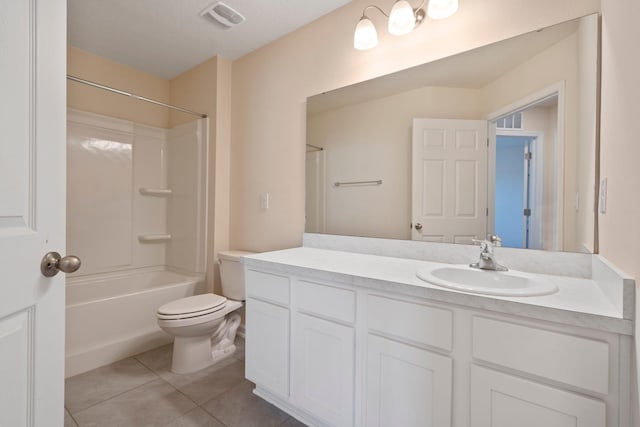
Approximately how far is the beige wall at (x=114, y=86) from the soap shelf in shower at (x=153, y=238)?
3.70ft

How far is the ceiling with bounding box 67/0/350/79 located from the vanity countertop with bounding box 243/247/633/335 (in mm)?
1605

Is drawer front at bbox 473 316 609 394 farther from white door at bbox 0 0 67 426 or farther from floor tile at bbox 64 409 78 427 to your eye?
floor tile at bbox 64 409 78 427

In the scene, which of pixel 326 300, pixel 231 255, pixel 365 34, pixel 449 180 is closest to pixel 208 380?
pixel 231 255

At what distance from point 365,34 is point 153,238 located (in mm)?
2562

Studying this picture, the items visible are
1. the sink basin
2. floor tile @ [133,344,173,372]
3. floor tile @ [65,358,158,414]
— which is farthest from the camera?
floor tile @ [133,344,173,372]

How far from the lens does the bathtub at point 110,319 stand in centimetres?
186

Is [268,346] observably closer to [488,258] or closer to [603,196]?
[488,258]

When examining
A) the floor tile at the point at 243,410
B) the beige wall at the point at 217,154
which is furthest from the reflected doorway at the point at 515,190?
the beige wall at the point at 217,154

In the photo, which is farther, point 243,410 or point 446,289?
point 243,410

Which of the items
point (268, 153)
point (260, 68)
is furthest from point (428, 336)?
point (260, 68)

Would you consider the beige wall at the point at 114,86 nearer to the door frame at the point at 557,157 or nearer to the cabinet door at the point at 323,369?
the cabinet door at the point at 323,369

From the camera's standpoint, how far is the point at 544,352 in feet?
2.58

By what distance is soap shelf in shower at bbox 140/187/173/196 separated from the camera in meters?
2.74

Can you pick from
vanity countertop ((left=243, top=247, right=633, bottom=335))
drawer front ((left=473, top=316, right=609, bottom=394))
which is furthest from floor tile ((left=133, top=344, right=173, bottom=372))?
drawer front ((left=473, top=316, right=609, bottom=394))
